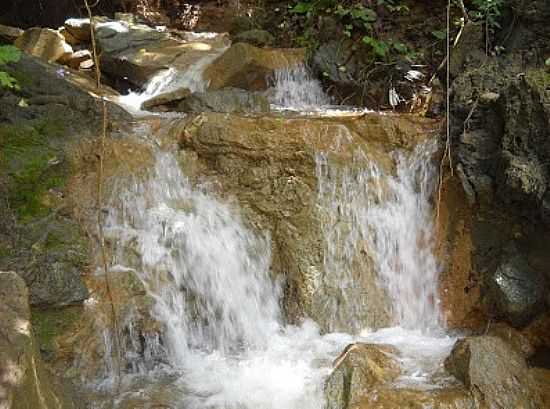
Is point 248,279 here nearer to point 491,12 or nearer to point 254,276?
point 254,276

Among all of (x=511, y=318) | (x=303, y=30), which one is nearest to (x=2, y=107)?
(x=511, y=318)

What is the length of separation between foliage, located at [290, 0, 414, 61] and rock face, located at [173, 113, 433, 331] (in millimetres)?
2794

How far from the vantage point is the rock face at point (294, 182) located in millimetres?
4926

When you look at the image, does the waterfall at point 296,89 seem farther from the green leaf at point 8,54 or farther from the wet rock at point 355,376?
the wet rock at point 355,376

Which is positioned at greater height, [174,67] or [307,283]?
[174,67]

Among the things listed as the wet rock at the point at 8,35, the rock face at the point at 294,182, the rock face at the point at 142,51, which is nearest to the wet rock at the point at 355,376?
the rock face at the point at 294,182

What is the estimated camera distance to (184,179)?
528 centimetres

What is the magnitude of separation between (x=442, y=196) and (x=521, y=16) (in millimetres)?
2819

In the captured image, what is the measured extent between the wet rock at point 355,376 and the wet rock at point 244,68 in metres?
5.18

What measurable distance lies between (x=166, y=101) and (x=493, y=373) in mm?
5365

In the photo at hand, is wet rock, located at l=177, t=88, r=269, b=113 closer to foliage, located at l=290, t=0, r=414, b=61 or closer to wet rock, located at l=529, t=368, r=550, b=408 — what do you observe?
foliage, located at l=290, t=0, r=414, b=61

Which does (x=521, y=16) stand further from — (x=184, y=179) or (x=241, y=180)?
(x=184, y=179)

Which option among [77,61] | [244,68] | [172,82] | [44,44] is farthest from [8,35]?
[244,68]

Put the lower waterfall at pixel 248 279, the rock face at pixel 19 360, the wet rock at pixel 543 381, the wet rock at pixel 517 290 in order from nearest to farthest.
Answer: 1. the rock face at pixel 19 360
2. the wet rock at pixel 543 381
3. the lower waterfall at pixel 248 279
4. the wet rock at pixel 517 290
